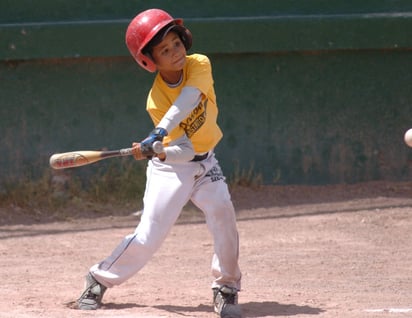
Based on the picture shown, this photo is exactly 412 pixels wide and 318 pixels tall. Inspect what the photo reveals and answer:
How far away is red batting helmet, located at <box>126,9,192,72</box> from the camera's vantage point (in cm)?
457

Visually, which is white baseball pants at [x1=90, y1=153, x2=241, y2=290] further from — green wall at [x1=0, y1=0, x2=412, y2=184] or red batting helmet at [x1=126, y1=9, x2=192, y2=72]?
green wall at [x1=0, y1=0, x2=412, y2=184]

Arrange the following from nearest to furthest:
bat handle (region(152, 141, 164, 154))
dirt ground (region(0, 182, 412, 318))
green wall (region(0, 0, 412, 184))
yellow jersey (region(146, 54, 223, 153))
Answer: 1. bat handle (region(152, 141, 164, 154))
2. yellow jersey (region(146, 54, 223, 153))
3. dirt ground (region(0, 182, 412, 318))
4. green wall (region(0, 0, 412, 184))

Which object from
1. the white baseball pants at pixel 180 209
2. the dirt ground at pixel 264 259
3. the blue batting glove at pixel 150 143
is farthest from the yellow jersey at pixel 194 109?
the dirt ground at pixel 264 259

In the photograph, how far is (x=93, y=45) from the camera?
793 cm

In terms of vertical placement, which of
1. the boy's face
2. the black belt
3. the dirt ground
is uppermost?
the boy's face

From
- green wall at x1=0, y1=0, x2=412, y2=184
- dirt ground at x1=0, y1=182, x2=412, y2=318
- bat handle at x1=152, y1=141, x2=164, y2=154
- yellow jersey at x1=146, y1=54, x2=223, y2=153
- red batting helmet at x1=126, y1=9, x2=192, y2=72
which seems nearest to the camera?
bat handle at x1=152, y1=141, x2=164, y2=154

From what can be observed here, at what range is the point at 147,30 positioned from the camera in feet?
15.0

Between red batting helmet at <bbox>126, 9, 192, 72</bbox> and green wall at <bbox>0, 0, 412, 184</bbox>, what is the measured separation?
10.9 feet

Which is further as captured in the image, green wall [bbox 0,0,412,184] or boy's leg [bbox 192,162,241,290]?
green wall [bbox 0,0,412,184]

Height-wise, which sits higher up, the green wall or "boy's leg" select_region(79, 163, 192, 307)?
the green wall

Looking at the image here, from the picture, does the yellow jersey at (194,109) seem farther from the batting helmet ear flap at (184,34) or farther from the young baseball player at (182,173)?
the batting helmet ear flap at (184,34)

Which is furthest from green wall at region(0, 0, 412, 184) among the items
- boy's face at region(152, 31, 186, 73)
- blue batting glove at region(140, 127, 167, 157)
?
blue batting glove at region(140, 127, 167, 157)

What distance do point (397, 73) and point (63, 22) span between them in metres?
2.95

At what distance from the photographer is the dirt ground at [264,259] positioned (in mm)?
5023
